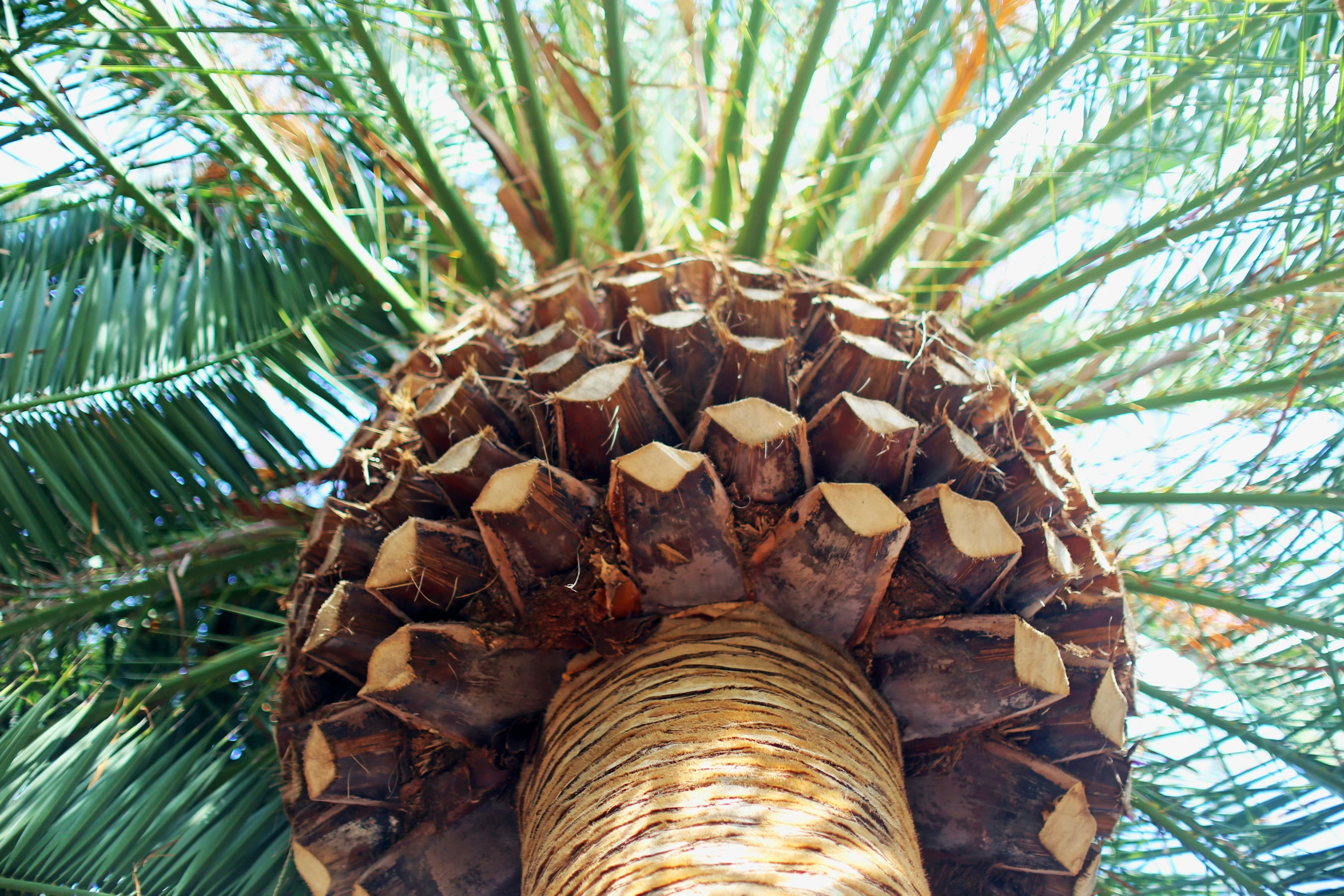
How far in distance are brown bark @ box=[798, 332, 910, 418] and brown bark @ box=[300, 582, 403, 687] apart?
2.54ft

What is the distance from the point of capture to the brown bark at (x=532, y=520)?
1.34m

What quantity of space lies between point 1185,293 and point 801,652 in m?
1.37

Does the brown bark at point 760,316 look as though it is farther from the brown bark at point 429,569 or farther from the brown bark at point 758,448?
the brown bark at point 429,569

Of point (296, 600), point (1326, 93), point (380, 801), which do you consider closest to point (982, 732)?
point (380, 801)

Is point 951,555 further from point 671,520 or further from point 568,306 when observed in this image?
point 568,306

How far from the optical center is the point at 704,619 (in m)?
1.40

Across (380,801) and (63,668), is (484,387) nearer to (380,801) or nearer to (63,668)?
(380,801)

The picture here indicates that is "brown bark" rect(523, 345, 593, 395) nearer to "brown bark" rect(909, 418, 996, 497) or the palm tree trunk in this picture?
the palm tree trunk

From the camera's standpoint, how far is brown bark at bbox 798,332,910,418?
4.99 feet

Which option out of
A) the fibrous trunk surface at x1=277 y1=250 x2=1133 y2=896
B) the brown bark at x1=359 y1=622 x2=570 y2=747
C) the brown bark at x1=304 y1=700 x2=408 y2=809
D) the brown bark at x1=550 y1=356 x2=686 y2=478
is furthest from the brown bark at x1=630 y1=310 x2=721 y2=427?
the brown bark at x1=304 y1=700 x2=408 y2=809

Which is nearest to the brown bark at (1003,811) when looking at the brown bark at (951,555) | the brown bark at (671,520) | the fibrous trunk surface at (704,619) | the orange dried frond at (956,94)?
the fibrous trunk surface at (704,619)

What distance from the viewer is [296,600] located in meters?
1.61

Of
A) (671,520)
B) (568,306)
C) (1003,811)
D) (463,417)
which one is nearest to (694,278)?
(568,306)

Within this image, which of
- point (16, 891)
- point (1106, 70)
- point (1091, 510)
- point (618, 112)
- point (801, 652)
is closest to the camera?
point (801, 652)
